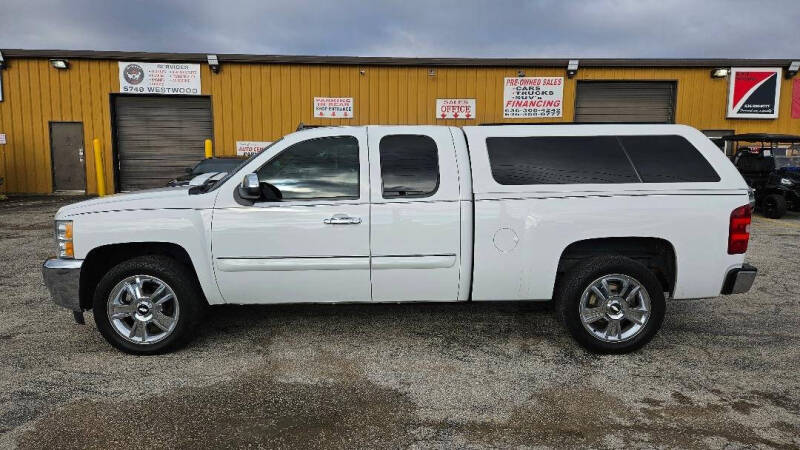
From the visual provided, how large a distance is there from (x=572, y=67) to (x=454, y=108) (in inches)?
157

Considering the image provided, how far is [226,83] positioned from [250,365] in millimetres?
14900

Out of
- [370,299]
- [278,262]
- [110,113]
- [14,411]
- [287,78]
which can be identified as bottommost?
[14,411]

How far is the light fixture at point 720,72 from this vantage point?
17.2 m

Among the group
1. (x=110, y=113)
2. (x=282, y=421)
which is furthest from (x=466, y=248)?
(x=110, y=113)

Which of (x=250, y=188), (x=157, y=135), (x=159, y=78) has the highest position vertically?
(x=159, y=78)

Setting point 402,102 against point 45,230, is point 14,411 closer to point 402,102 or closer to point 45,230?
point 45,230

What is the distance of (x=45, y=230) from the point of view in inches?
401

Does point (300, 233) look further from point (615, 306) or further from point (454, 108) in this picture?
point (454, 108)

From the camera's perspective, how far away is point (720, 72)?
1722 cm

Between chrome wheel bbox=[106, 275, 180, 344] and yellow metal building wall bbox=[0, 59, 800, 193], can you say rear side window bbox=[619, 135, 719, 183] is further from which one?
yellow metal building wall bbox=[0, 59, 800, 193]

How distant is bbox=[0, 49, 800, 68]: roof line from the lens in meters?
16.4

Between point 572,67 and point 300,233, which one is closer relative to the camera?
point 300,233

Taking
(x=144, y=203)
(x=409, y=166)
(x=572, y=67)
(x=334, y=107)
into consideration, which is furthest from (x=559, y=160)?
(x=572, y=67)

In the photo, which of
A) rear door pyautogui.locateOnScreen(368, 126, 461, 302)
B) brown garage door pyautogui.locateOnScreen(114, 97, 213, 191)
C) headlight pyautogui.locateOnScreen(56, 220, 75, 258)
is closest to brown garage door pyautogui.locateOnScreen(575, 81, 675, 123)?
brown garage door pyautogui.locateOnScreen(114, 97, 213, 191)
